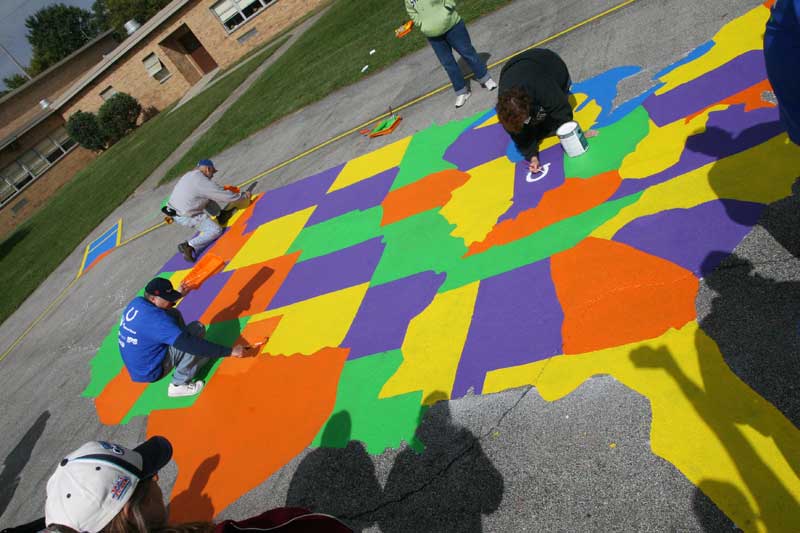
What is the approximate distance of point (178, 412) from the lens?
551cm

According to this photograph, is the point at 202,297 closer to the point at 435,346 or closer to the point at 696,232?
the point at 435,346

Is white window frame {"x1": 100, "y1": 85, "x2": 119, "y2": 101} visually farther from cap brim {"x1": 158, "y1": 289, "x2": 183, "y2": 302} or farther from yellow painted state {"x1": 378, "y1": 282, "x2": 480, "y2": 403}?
yellow painted state {"x1": 378, "y1": 282, "x2": 480, "y2": 403}

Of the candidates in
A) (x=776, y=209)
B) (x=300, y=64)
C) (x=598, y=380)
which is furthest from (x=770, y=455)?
(x=300, y=64)

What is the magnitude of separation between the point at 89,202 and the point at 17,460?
46.6ft

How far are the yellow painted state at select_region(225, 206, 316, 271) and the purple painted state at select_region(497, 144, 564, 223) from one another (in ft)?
11.2

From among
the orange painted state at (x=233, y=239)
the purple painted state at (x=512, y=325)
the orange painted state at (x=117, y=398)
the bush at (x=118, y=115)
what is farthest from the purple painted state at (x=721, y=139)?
the bush at (x=118, y=115)

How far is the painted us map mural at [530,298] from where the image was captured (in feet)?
10.1

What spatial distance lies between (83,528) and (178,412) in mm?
3741

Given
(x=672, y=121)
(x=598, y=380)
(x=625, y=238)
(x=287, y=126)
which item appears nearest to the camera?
(x=598, y=380)

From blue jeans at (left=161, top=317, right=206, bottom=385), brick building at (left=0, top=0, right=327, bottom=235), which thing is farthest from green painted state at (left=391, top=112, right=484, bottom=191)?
brick building at (left=0, top=0, right=327, bottom=235)

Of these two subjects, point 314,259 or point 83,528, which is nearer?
point 83,528

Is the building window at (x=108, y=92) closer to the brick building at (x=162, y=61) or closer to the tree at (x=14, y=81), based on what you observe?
the brick building at (x=162, y=61)

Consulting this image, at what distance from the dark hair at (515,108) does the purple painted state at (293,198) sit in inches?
154

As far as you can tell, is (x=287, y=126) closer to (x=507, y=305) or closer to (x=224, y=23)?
(x=507, y=305)
